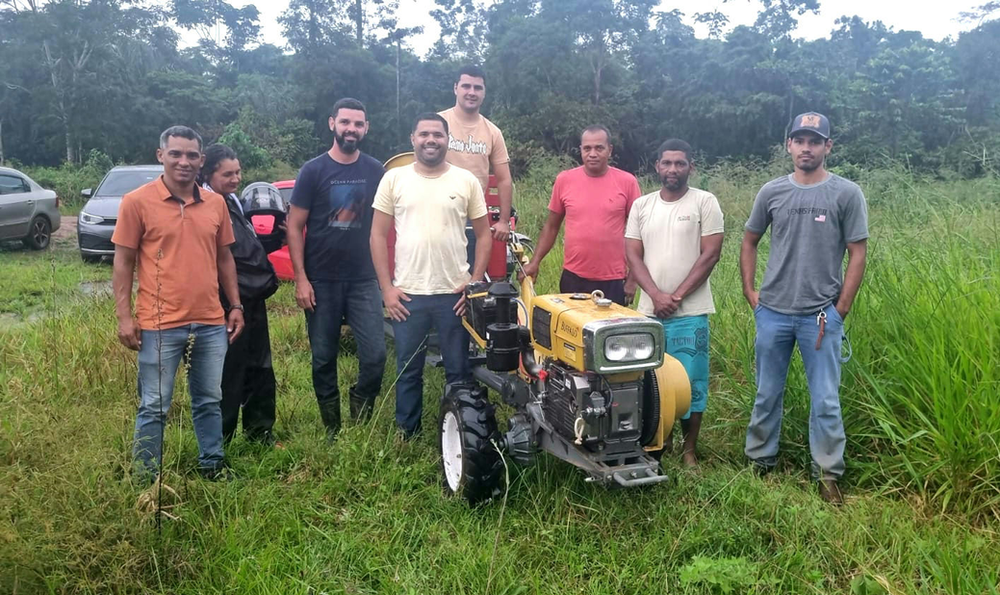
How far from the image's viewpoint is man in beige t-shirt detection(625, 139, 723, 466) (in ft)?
13.1

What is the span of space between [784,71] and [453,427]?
91.8 ft

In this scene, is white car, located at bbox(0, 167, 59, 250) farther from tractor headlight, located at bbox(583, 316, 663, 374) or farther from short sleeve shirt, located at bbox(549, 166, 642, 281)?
tractor headlight, located at bbox(583, 316, 663, 374)

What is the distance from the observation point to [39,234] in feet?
39.0

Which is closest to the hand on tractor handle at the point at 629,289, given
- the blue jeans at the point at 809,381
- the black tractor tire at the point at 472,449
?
the blue jeans at the point at 809,381

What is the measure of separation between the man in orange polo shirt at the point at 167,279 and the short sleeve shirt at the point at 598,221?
83.9 inches

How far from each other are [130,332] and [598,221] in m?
2.67

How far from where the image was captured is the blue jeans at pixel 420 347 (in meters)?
4.00

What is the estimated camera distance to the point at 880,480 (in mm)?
3629

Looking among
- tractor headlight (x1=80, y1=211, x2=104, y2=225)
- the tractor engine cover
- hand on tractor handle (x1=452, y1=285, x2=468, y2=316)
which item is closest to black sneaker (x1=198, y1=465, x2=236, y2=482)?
hand on tractor handle (x1=452, y1=285, x2=468, y2=316)

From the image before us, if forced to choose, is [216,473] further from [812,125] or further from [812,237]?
[812,125]

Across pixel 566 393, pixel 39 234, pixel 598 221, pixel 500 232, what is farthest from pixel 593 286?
pixel 39 234

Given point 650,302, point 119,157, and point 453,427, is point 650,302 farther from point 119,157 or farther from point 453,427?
point 119,157

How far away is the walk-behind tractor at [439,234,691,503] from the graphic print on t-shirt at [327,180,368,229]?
2.68 ft

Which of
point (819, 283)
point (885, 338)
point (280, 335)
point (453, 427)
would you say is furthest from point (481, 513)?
point (280, 335)
